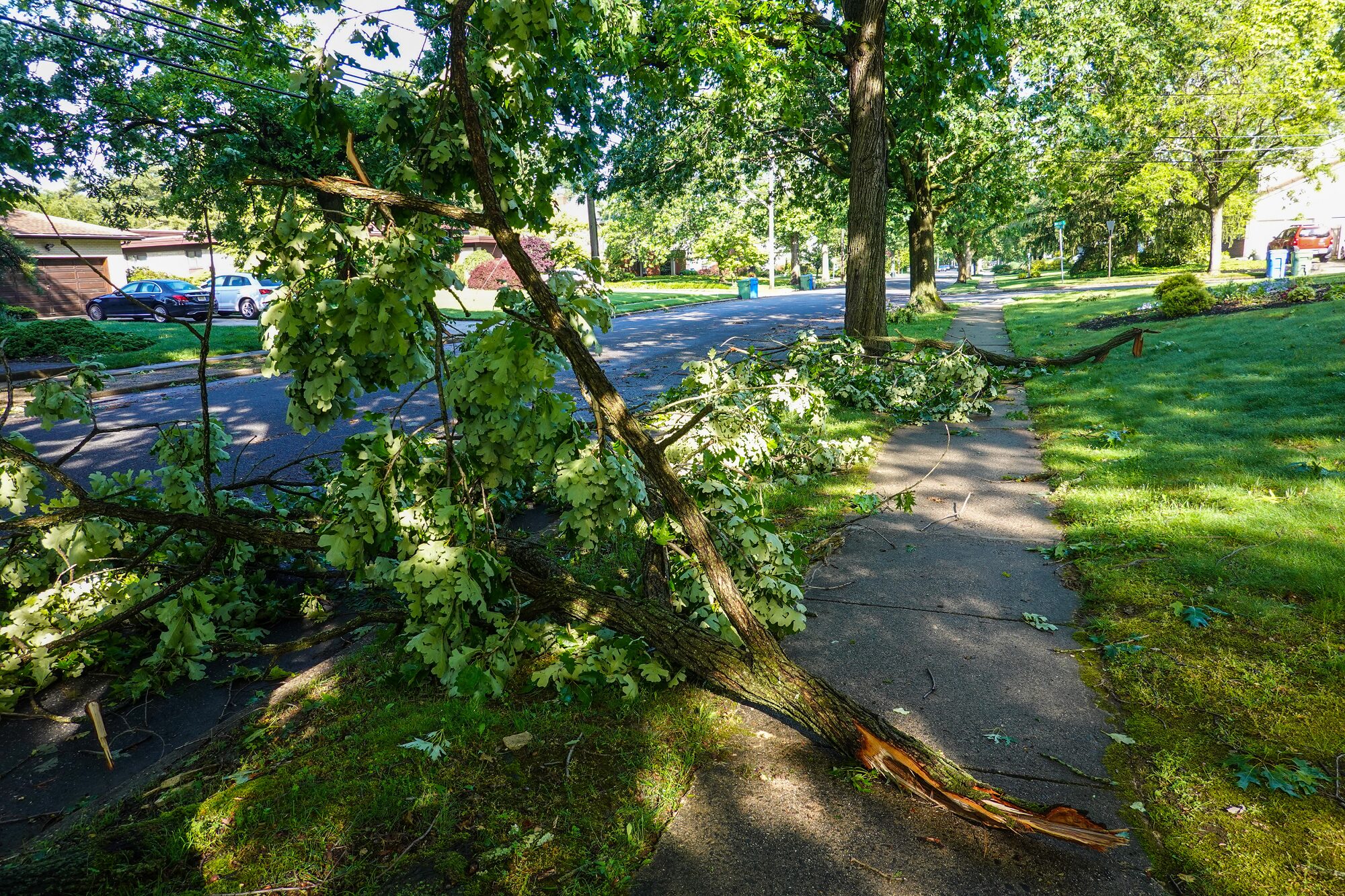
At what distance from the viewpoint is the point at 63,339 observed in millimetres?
15734

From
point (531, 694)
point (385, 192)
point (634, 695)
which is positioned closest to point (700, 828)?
point (634, 695)

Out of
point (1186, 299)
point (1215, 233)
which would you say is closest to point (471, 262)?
point (1186, 299)

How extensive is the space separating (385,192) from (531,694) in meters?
2.24

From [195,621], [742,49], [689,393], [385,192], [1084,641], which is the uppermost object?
[742,49]

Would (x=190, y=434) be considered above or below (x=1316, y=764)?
above

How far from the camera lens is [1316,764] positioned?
2.72 meters

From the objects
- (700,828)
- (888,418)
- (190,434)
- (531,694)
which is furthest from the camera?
(888,418)

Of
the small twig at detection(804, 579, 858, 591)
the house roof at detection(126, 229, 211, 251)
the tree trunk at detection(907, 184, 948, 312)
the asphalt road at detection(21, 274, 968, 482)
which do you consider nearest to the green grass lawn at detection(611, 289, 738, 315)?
the asphalt road at detection(21, 274, 968, 482)

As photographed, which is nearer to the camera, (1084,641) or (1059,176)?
(1084,641)

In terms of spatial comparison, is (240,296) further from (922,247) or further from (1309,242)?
(1309,242)

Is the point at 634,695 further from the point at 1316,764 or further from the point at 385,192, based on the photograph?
the point at 1316,764

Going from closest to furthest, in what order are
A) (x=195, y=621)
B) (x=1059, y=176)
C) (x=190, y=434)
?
1. (x=195, y=621)
2. (x=190, y=434)
3. (x=1059, y=176)

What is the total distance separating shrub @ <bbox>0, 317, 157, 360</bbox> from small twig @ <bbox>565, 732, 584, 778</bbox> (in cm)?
1620

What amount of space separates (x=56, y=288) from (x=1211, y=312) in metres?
41.8
